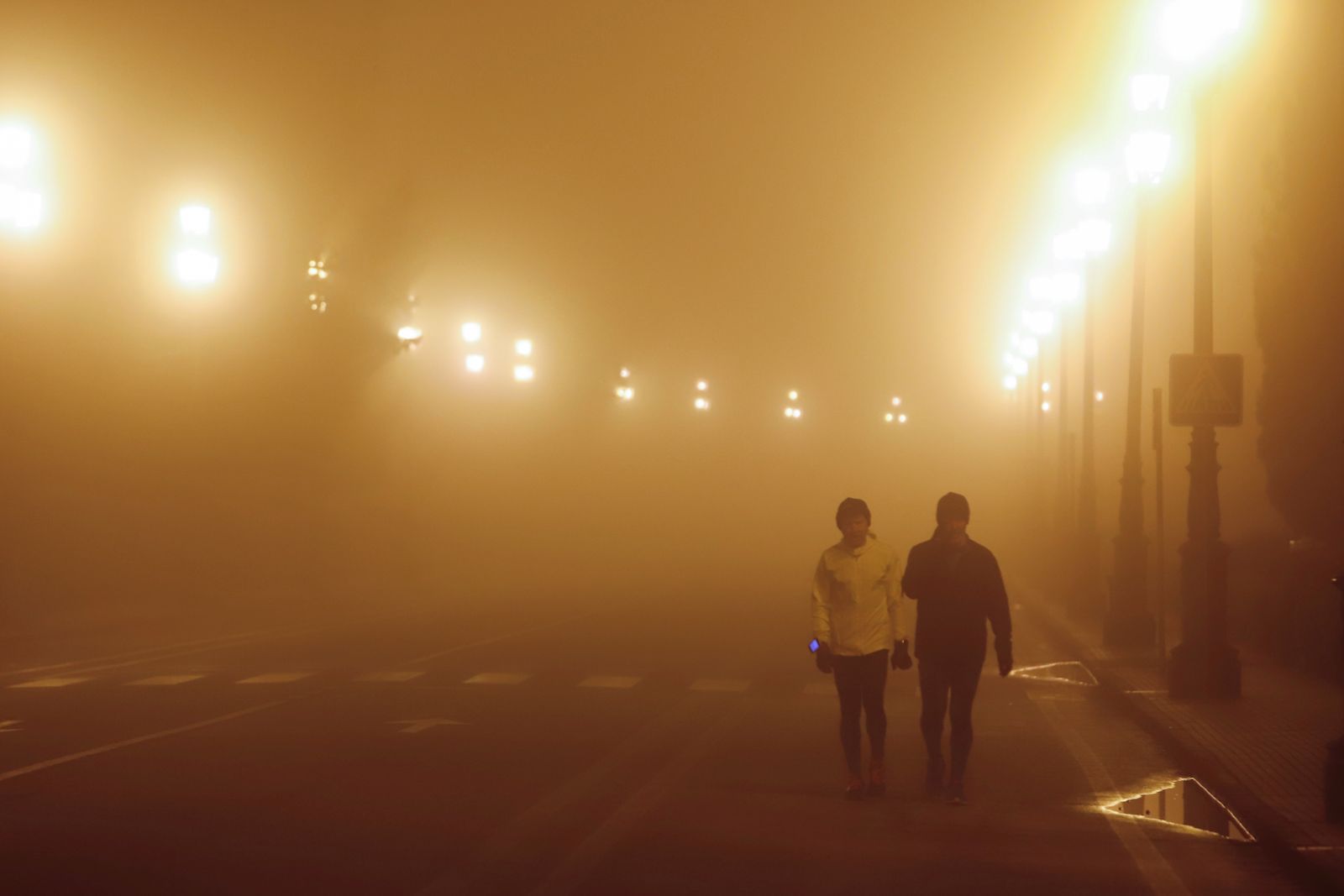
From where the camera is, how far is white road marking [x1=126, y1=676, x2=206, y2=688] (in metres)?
20.2

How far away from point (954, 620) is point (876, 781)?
118cm

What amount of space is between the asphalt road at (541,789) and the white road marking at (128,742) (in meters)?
0.06

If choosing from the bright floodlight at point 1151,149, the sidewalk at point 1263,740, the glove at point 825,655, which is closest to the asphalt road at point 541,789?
the sidewalk at point 1263,740

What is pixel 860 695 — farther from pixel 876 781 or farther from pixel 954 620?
pixel 954 620

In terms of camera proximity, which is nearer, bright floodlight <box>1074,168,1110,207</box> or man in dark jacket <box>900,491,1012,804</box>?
man in dark jacket <box>900,491,1012,804</box>

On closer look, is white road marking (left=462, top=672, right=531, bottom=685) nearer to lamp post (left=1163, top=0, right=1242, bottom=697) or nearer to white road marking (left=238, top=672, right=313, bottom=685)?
white road marking (left=238, top=672, right=313, bottom=685)

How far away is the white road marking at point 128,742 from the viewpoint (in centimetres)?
1302

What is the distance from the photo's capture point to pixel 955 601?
12156 millimetres

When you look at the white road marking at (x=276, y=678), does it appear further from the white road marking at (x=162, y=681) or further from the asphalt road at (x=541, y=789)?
the white road marking at (x=162, y=681)

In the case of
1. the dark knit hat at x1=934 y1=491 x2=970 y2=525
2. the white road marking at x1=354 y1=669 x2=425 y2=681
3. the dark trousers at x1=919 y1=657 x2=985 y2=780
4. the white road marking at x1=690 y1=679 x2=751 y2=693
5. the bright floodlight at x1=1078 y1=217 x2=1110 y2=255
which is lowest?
the white road marking at x1=690 y1=679 x2=751 y2=693

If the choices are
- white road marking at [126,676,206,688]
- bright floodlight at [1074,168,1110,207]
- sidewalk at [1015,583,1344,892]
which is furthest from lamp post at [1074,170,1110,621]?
white road marking at [126,676,206,688]

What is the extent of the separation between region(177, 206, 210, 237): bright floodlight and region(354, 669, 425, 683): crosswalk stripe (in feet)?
44.2

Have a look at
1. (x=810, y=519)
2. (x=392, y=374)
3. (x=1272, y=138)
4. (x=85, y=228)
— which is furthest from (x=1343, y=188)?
(x=810, y=519)

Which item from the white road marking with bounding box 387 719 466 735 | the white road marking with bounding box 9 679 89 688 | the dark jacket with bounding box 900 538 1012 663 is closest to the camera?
the dark jacket with bounding box 900 538 1012 663
